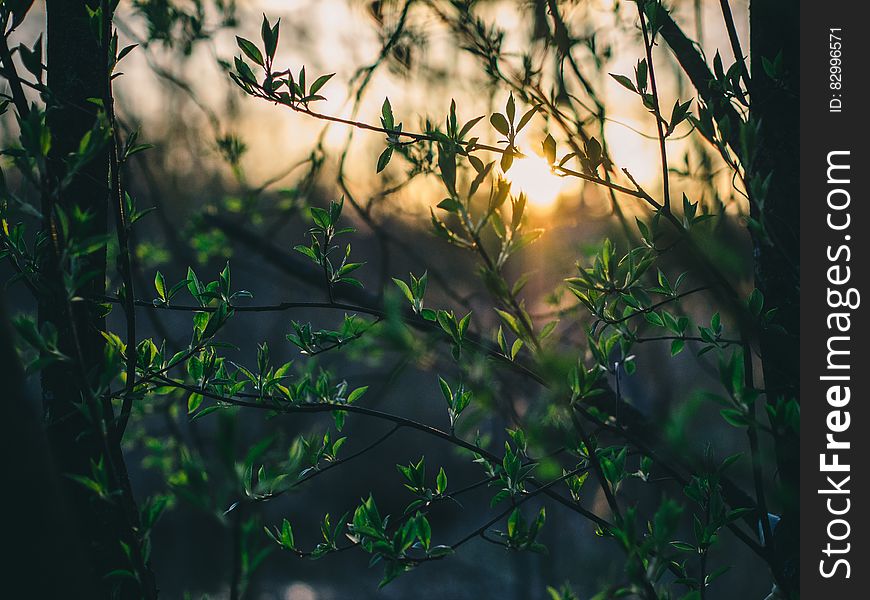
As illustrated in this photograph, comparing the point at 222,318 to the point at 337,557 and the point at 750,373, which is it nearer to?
the point at 750,373

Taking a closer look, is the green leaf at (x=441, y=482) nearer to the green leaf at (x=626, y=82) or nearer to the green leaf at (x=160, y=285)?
the green leaf at (x=160, y=285)

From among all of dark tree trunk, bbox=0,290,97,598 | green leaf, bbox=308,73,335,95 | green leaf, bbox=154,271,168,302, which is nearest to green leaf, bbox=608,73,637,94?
green leaf, bbox=308,73,335,95

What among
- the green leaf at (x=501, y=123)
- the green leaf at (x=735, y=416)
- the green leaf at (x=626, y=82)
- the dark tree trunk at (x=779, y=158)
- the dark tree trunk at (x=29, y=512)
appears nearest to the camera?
the dark tree trunk at (x=29, y=512)

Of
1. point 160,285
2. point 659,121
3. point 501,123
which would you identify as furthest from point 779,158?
point 160,285

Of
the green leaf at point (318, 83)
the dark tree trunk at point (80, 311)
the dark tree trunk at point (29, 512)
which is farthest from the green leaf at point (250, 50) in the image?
the dark tree trunk at point (29, 512)

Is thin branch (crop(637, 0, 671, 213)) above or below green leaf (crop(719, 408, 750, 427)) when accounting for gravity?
above

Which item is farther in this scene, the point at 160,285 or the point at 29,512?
the point at 160,285

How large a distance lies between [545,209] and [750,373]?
194 cm

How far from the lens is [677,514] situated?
2.92ft

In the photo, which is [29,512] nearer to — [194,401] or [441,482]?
[194,401]

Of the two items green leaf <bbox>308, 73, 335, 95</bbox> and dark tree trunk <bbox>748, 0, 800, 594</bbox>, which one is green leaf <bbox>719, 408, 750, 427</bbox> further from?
green leaf <bbox>308, 73, 335, 95</bbox>

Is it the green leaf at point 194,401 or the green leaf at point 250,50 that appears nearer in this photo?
the green leaf at point 250,50

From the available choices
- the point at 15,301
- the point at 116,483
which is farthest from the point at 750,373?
the point at 15,301

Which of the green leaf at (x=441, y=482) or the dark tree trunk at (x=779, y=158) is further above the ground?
the dark tree trunk at (x=779, y=158)
